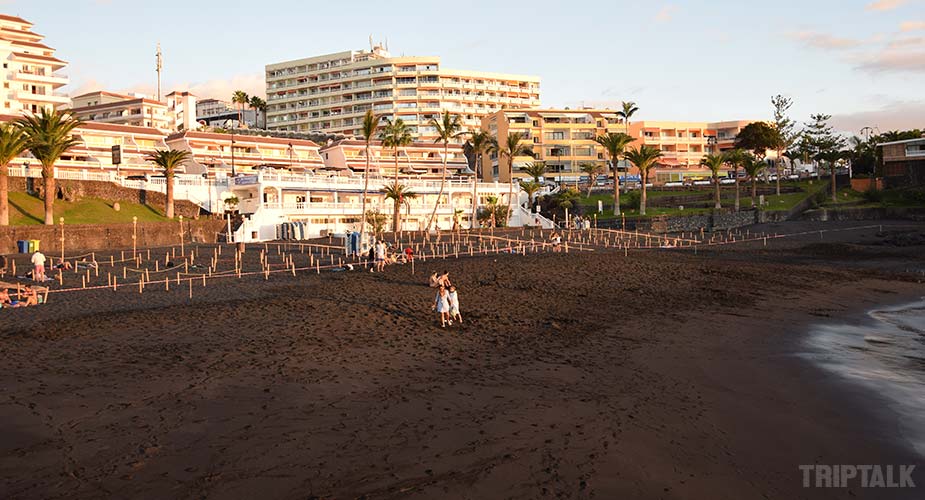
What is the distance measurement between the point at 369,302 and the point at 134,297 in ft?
29.9

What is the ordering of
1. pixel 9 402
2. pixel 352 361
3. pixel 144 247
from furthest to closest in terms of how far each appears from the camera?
pixel 144 247, pixel 352 361, pixel 9 402

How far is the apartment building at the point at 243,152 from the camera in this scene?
76.6m

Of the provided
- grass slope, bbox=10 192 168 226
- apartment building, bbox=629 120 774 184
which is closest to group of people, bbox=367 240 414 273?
grass slope, bbox=10 192 168 226

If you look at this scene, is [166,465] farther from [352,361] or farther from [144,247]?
[144,247]

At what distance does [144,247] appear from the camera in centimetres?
4341

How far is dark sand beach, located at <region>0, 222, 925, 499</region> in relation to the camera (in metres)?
8.45

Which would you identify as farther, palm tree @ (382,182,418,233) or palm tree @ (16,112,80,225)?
palm tree @ (382,182,418,233)

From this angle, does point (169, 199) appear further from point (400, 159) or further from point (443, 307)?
point (400, 159)

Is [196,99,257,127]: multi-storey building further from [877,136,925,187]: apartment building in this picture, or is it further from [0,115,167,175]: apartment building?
[877,136,925,187]: apartment building

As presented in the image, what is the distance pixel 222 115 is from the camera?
457 feet

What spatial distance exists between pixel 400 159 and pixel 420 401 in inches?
3403

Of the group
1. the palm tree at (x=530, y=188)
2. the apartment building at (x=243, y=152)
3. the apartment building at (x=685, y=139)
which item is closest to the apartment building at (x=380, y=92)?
the apartment building at (x=685, y=139)

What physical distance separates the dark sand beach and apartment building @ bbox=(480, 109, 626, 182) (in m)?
74.6

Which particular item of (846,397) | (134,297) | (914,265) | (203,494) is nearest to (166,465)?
(203,494)
